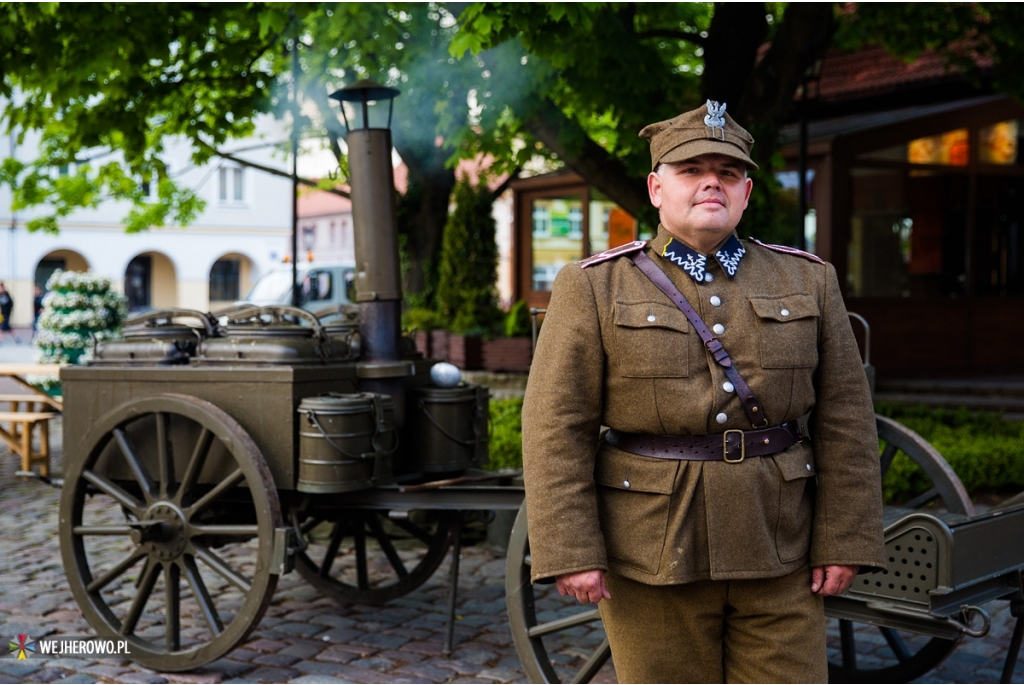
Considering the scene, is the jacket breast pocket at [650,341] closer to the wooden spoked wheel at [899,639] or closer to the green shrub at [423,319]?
the wooden spoked wheel at [899,639]

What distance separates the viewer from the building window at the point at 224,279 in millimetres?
42750

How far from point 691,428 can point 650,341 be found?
228 mm

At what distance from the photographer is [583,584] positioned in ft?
8.34

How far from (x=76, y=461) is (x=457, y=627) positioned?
1909 mm

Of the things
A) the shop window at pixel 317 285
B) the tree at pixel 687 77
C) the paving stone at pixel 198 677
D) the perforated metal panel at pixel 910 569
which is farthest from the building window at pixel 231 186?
the perforated metal panel at pixel 910 569

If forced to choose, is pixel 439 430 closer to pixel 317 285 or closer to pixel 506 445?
pixel 506 445

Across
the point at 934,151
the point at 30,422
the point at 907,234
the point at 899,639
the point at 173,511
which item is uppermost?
the point at 934,151

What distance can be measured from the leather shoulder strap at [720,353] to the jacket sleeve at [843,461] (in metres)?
0.19

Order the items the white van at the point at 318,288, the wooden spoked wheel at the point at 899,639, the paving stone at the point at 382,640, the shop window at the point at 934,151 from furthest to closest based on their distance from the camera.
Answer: the white van at the point at 318,288 → the shop window at the point at 934,151 → the paving stone at the point at 382,640 → the wooden spoked wheel at the point at 899,639

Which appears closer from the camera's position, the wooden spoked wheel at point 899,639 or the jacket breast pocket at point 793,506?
the jacket breast pocket at point 793,506

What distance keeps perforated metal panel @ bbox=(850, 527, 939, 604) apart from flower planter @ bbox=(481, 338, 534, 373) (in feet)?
33.0

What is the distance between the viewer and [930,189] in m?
13.4

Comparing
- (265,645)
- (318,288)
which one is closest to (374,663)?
(265,645)

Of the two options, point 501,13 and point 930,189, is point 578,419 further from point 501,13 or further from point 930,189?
point 930,189
